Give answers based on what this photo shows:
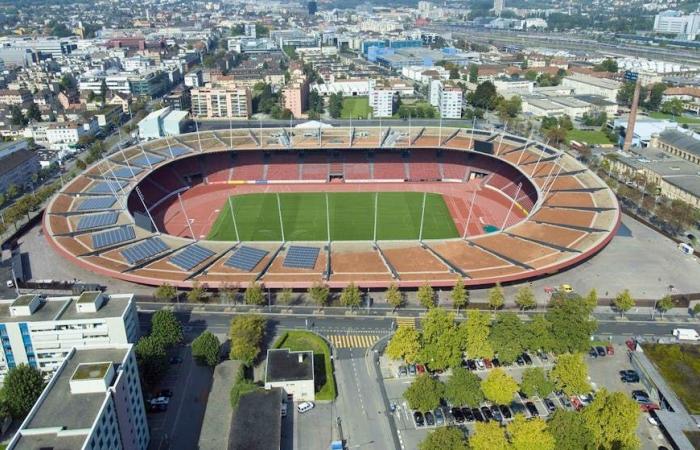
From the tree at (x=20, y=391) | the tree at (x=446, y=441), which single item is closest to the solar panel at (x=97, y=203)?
the tree at (x=20, y=391)

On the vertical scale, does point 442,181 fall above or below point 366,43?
below

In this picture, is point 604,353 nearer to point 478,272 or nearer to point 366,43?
point 478,272

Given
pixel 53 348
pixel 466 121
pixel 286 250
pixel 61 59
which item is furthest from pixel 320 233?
pixel 61 59

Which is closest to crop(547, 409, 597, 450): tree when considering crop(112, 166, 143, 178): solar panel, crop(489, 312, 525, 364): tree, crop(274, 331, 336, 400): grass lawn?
crop(489, 312, 525, 364): tree

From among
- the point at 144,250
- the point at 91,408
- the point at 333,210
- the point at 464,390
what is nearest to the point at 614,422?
the point at 464,390

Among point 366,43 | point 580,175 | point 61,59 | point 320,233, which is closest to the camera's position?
point 320,233

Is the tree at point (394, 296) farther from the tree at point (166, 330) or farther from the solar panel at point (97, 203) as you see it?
the solar panel at point (97, 203)
